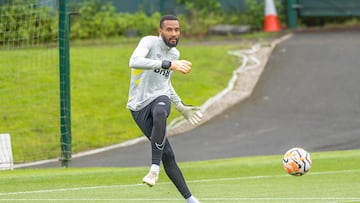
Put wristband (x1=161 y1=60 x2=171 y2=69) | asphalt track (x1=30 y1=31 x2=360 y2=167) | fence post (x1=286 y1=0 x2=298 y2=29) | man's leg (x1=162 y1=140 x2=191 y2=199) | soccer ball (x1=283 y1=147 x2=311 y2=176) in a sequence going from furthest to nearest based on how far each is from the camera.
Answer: fence post (x1=286 y1=0 x2=298 y2=29) < asphalt track (x1=30 y1=31 x2=360 y2=167) < soccer ball (x1=283 y1=147 x2=311 y2=176) < man's leg (x1=162 y1=140 x2=191 y2=199) < wristband (x1=161 y1=60 x2=171 y2=69)

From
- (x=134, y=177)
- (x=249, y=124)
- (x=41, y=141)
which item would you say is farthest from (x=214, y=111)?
(x=134, y=177)

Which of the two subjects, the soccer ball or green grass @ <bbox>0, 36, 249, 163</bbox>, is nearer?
the soccer ball

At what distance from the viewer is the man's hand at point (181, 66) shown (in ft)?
29.2

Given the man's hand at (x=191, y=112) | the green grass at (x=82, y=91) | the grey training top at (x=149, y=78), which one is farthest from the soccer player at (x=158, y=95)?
the green grass at (x=82, y=91)

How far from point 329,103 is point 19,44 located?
28.1ft

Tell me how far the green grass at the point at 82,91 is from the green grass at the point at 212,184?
394 centimetres

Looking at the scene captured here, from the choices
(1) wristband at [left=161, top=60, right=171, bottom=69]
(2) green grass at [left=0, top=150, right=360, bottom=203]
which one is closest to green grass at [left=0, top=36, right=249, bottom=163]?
(2) green grass at [left=0, top=150, right=360, bottom=203]

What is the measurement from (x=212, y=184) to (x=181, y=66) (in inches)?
152

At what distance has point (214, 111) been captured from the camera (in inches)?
855

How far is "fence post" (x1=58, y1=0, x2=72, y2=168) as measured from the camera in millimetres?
15633

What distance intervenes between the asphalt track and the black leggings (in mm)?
7847

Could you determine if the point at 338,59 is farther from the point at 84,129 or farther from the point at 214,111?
the point at 84,129

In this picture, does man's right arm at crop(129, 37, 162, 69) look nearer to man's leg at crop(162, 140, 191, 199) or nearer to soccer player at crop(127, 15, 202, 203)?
soccer player at crop(127, 15, 202, 203)

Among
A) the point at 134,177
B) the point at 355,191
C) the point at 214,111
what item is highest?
the point at 355,191
